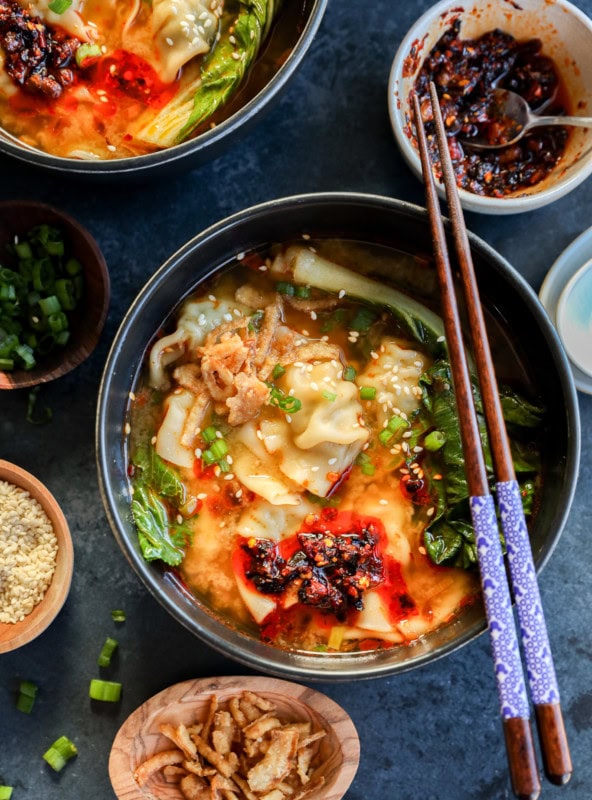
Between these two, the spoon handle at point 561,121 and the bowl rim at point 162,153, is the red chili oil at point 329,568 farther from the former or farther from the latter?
the spoon handle at point 561,121

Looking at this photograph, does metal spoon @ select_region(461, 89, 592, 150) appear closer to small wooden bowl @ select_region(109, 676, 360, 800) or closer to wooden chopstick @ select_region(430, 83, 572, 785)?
wooden chopstick @ select_region(430, 83, 572, 785)

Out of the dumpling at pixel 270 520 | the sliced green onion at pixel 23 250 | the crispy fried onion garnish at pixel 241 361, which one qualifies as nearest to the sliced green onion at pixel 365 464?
the dumpling at pixel 270 520

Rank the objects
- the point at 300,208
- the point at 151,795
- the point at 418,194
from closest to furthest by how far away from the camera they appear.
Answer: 1. the point at 300,208
2. the point at 151,795
3. the point at 418,194

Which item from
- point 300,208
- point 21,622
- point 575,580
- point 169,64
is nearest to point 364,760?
point 575,580

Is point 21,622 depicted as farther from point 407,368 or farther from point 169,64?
point 169,64

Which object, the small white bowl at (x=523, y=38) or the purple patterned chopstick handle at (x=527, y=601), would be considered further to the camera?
the small white bowl at (x=523, y=38)

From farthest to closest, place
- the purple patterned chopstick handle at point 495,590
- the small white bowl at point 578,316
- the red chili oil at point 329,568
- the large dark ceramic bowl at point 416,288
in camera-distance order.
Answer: the small white bowl at point 578,316
the red chili oil at point 329,568
the large dark ceramic bowl at point 416,288
the purple patterned chopstick handle at point 495,590
